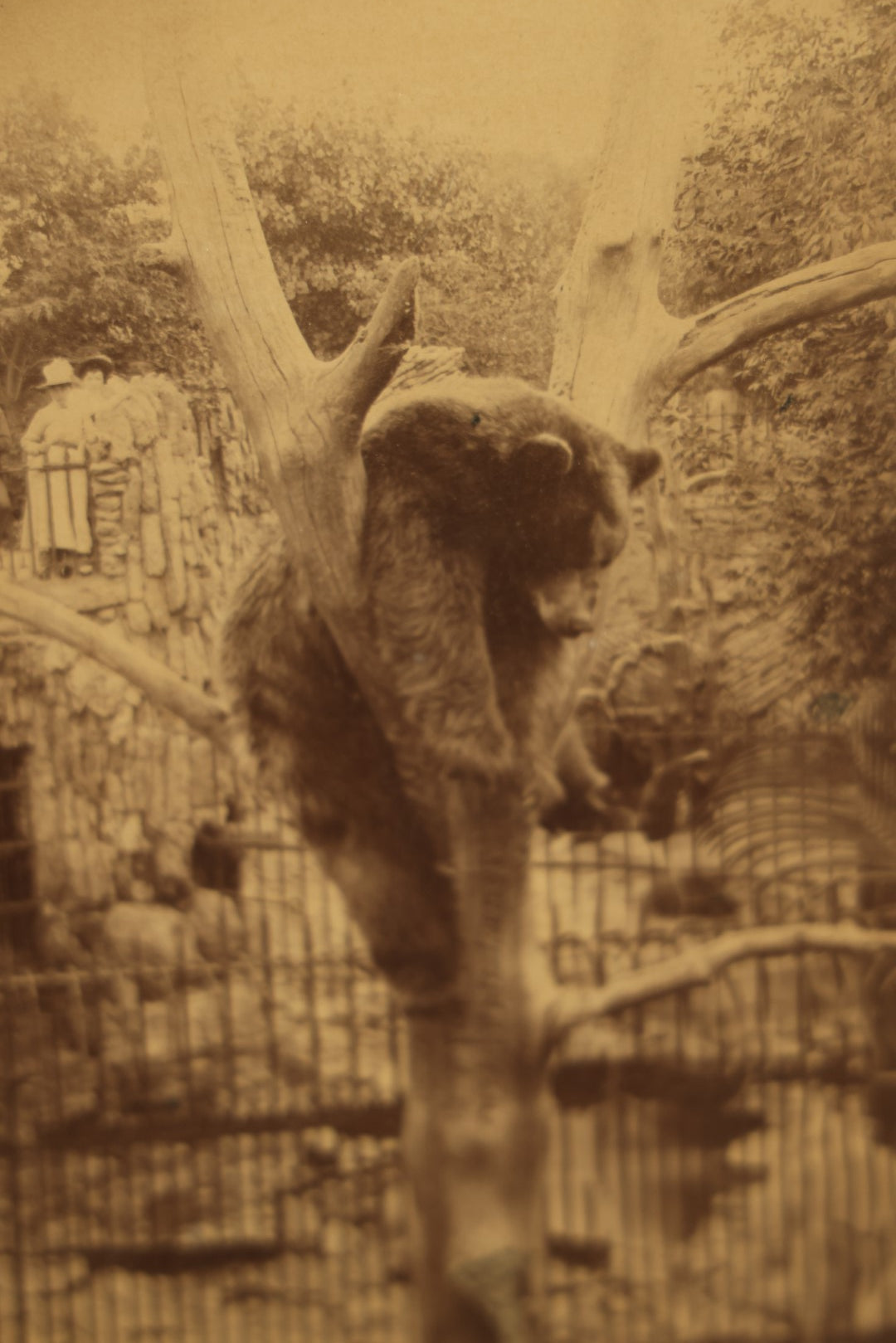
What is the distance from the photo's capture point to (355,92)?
9.01 ft

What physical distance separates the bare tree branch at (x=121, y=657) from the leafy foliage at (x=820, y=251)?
60.0 inches

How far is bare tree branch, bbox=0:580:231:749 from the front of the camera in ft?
9.13

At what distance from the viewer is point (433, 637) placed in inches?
108

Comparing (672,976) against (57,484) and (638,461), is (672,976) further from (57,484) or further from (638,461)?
(57,484)

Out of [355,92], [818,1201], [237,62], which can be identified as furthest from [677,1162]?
[237,62]

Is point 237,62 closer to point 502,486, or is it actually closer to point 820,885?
point 502,486

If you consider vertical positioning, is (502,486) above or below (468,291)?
below

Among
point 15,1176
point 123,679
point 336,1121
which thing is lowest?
point 15,1176

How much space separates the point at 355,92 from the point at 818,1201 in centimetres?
308

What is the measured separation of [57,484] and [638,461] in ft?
4.88

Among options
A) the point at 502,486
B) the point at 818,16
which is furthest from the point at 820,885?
the point at 818,16

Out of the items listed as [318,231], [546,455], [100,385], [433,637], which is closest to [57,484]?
[100,385]

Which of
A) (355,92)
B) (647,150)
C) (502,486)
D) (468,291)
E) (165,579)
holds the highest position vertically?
(355,92)

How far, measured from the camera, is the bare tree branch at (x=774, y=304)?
110 inches
